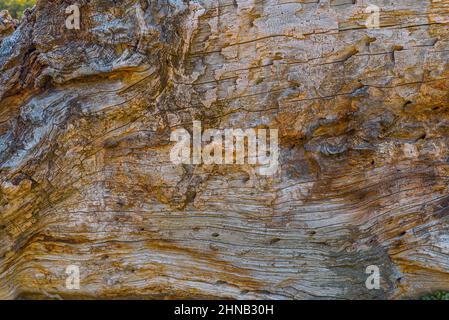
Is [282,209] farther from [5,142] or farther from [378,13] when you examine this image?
[5,142]

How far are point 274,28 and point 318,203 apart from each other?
7.57ft

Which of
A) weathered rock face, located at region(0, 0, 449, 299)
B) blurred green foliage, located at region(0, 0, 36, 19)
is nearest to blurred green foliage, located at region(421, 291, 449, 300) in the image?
weathered rock face, located at region(0, 0, 449, 299)

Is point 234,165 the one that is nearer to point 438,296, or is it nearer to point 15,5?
point 438,296

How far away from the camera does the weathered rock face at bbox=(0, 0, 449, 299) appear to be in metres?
6.17

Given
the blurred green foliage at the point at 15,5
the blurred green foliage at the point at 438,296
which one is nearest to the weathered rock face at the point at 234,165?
the blurred green foliage at the point at 438,296

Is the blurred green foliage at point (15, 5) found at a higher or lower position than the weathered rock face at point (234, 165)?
higher

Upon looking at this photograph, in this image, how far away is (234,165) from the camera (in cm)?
648

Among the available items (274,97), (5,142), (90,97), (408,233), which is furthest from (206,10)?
(408,233)

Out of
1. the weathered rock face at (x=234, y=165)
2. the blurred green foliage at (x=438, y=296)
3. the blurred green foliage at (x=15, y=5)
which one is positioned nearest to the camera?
the blurred green foliage at (x=438, y=296)

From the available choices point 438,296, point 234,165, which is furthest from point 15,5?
point 438,296

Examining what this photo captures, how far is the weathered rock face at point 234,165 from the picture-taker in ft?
20.2

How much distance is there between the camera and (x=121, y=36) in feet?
20.6

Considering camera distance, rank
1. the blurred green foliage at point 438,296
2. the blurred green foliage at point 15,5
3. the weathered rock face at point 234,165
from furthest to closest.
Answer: the blurred green foliage at point 15,5
the weathered rock face at point 234,165
the blurred green foliage at point 438,296

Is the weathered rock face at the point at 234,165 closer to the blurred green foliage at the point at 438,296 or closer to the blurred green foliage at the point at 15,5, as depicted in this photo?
the blurred green foliage at the point at 438,296
